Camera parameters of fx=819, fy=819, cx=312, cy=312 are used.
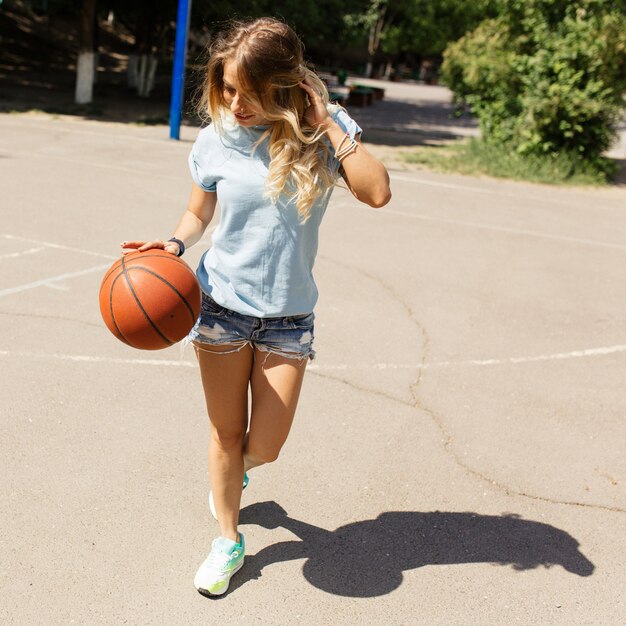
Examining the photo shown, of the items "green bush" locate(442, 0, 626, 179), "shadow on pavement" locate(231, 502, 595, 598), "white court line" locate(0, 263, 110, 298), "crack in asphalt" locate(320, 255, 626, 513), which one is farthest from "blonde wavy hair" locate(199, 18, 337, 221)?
"green bush" locate(442, 0, 626, 179)

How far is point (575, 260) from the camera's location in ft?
33.6

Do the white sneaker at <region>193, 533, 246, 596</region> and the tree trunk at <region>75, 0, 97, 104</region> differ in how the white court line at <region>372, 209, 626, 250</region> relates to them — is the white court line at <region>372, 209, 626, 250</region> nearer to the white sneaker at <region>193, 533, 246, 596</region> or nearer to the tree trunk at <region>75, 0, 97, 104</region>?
the white sneaker at <region>193, 533, 246, 596</region>

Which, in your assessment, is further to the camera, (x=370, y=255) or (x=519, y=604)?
(x=370, y=255)

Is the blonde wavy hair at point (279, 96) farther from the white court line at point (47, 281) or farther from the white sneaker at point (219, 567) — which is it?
the white court line at point (47, 281)

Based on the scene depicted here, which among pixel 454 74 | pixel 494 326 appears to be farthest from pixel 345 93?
pixel 494 326

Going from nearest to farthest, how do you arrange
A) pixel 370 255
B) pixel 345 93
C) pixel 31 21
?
pixel 370 255 → pixel 345 93 → pixel 31 21

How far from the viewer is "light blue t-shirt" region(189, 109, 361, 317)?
10.0 feet

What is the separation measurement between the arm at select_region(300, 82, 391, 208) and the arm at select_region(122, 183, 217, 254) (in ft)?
1.83

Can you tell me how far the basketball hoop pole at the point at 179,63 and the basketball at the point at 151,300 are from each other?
15333 millimetres

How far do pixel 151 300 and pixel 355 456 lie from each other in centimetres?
200

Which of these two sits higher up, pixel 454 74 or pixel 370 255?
pixel 454 74

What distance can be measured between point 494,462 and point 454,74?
55.1ft

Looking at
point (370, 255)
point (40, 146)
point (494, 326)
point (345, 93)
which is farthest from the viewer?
point (345, 93)

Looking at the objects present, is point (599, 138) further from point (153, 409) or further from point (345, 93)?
point (345, 93)
